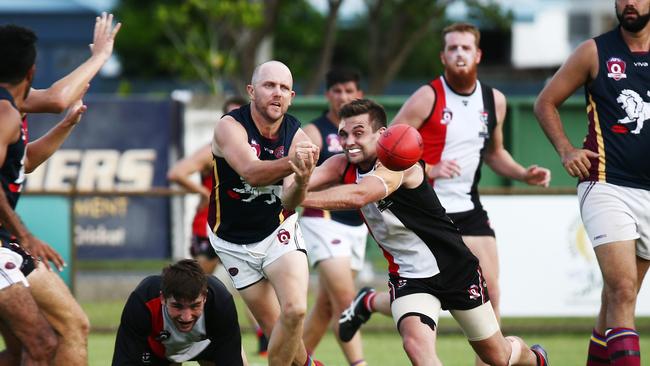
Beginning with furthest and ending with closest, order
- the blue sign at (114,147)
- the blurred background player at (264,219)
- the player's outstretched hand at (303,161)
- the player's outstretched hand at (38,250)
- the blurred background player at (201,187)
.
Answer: the blue sign at (114,147) → the blurred background player at (201,187) → the blurred background player at (264,219) → the player's outstretched hand at (38,250) → the player's outstretched hand at (303,161)

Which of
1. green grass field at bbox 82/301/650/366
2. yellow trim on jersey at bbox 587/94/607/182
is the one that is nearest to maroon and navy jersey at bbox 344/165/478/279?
yellow trim on jersey at bbox 587/94/607/182

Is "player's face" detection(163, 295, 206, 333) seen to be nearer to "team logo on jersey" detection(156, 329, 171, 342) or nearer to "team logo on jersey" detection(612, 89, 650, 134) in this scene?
"team logo on jersey" detection(156, 329, 171, 342)

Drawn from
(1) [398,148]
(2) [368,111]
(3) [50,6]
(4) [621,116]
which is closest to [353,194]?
(1) [398,148]

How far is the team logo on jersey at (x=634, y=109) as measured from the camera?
25.5 feet

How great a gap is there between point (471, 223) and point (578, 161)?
1419 millimetres

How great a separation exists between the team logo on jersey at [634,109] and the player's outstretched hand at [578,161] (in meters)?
0.31

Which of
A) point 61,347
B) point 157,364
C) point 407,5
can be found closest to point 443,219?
point 157,364

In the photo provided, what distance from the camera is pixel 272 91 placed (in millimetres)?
7664

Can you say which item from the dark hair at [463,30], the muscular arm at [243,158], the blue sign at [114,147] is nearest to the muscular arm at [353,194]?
the muscular arm at [243,158]

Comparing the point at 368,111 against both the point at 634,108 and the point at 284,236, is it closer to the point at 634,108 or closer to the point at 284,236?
the point at 284,236

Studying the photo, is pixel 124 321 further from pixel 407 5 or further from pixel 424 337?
pixel 407 5

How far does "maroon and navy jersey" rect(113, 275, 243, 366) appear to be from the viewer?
7449mm

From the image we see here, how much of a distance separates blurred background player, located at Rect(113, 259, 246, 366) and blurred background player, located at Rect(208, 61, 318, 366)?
1.06 feet

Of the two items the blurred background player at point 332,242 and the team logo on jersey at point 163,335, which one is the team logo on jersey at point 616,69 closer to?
the blurred background player at point 332,242
